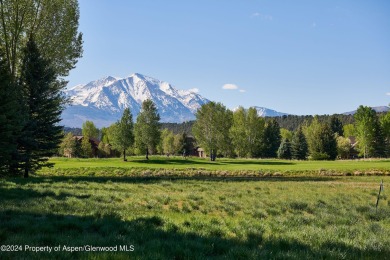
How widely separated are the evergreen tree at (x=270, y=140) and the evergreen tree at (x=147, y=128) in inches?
1437

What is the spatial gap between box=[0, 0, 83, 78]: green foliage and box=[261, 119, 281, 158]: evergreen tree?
245 ft

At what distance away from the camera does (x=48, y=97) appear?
3212cm

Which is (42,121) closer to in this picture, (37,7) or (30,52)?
(30,52)

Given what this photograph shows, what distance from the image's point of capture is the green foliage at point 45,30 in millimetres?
31016

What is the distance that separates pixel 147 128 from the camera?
80000mm

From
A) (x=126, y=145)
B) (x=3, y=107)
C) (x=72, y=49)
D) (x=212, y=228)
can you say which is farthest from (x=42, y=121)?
(x=126, y=145)

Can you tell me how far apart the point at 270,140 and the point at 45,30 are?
83.2 meters

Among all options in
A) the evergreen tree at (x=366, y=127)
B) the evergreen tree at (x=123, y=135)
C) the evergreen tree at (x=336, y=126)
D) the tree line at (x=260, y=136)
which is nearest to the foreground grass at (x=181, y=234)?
the evergreen tree at (x=123, y=135)

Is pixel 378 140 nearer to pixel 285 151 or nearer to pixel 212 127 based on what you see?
pixel 285 151

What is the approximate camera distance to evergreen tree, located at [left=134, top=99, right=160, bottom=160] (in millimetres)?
80062

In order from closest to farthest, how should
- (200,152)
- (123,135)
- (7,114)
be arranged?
(7,114) → (123,135) → (200,152)

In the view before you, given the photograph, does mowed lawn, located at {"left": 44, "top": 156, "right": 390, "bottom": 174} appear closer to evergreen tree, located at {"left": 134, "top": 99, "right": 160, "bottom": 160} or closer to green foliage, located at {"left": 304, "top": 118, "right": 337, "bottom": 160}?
evergreen tree, located at {"left": 134, "top": 99, "right": 160, "bottom": 160}

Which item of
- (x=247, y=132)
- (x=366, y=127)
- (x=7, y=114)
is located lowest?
(x=7, y=114)

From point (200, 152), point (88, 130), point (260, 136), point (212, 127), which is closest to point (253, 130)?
point (260, 136)
